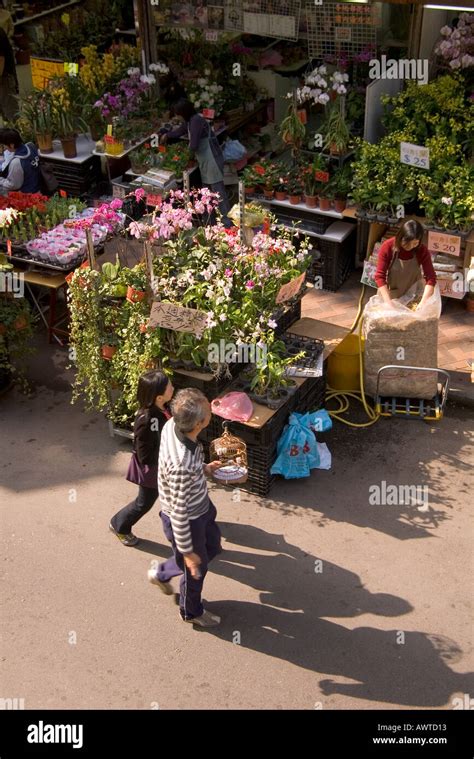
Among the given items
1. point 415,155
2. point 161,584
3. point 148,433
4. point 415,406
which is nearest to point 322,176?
point 415,155

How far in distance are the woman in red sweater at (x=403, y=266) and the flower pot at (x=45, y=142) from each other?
14.4 ft

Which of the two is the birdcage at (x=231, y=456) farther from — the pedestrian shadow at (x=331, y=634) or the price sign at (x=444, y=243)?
the price sign at (x=444, y=243)

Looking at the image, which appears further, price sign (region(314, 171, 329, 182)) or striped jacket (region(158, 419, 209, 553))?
price sign (region(314, 171, 329, 182))

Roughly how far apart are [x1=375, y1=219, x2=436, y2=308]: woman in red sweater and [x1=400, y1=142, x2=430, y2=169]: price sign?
127cm

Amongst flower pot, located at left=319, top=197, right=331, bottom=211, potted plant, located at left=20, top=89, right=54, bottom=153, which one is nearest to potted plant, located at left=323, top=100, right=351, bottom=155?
flower pot, located at left=319, top=197, right=331, bottom=211

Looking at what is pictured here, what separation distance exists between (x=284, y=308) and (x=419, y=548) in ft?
6.65

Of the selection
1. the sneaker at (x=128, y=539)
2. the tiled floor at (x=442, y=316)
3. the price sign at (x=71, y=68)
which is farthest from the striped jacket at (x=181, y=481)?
the price sign at (x=71, y=68)

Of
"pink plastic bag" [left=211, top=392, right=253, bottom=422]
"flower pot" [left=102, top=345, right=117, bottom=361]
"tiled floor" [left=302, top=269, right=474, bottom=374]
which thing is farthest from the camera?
"tiled floor" [left=302, top=269, right=474, bottom=374]

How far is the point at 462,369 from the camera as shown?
7324 millimetres

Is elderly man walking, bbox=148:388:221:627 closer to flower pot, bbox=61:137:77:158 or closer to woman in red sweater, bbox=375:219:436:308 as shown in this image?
woman in red sweater, bbox=375:219:436:308

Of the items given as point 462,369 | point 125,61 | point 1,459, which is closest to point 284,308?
point 462,369

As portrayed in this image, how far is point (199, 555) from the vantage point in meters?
4.76

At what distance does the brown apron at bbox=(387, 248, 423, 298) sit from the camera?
6746mm

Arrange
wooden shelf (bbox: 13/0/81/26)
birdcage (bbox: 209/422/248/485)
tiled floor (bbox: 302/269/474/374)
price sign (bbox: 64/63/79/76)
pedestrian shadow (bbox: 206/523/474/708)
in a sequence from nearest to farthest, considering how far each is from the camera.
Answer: pedestrian shadow (bbox: 206/523/474/708) → birdcage (bbox: 209/422/248/485) → tiled floor (bbox: 302/269/474/374) → price sign (bbox: 64/63/79/76) → wooden shelf (bbox: 13/0/81/26)
